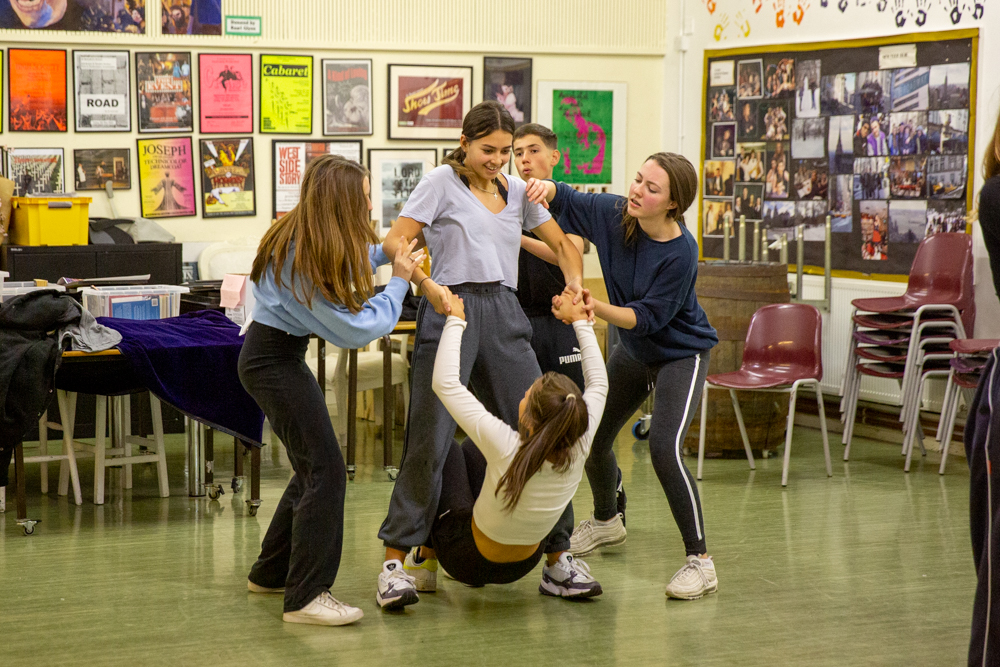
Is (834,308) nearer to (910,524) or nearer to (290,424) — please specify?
(910,524)

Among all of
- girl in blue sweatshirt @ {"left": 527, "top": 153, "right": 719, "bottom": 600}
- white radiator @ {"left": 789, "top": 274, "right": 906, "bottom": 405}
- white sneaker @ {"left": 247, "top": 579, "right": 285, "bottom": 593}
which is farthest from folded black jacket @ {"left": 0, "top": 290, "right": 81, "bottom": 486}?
white radiator @ {"left": 789, "top": 274, "right": 906, "bottom": 405}

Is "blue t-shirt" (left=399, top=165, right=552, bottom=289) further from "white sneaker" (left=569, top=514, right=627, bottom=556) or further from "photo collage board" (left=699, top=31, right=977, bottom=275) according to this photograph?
"photo collage board" (left=699, top=31, right=977, bottom=275)

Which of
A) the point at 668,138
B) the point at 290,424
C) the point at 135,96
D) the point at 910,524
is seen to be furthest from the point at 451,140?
the point at 290,424

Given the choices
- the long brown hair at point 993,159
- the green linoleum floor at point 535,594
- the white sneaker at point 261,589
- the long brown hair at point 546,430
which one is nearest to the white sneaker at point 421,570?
the green linoleum floor at point 535,594

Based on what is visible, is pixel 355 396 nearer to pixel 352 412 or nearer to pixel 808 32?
pixel 352 412

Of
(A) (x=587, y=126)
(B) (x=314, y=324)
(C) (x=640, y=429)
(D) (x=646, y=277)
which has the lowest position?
(C) (x=640, y=429)

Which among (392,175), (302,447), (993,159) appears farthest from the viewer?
(392,175)

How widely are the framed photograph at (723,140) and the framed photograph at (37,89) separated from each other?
4353 mm

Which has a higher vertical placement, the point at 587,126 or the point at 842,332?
the point at 587,126

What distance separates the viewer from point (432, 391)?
11.8 ft

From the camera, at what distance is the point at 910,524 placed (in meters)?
4.86

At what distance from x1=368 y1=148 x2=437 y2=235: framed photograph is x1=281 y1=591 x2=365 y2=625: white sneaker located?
14.9ft

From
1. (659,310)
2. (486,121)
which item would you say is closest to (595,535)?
(659,310)

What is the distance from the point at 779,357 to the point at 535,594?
2.63m
